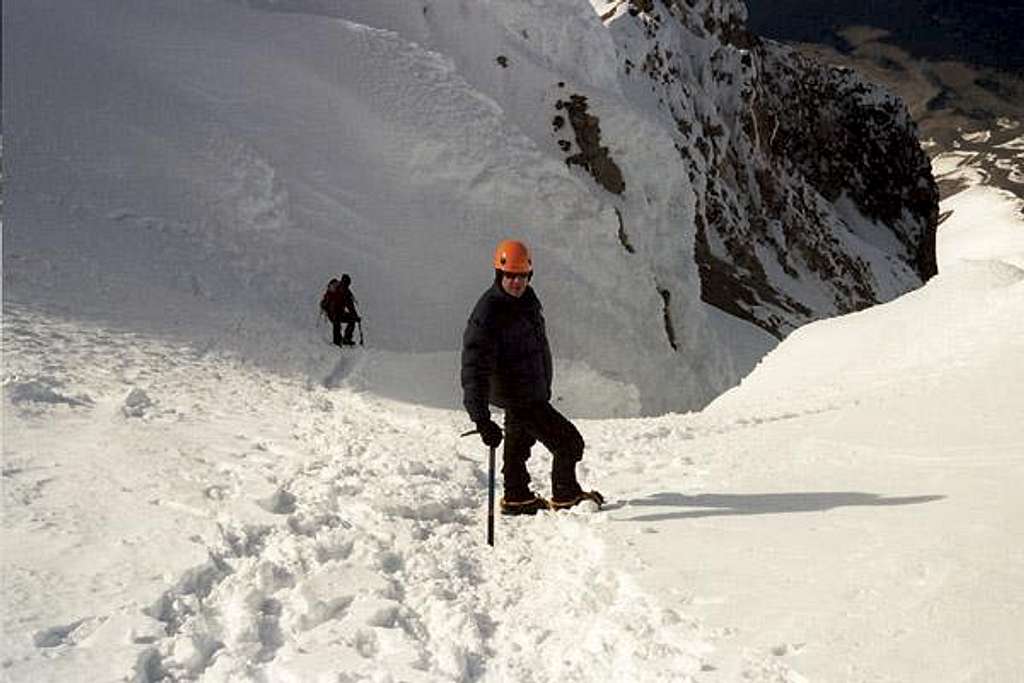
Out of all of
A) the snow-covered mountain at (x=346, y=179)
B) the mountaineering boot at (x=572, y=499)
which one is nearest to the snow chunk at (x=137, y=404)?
the snow-covered mountain at (x=346, y=179)

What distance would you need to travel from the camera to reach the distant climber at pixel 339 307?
14711mm

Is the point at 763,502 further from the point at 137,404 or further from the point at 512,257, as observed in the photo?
the point at 137,404

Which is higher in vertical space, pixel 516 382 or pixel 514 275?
pixel 514 275

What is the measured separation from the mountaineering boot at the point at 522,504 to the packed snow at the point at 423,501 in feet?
0.35

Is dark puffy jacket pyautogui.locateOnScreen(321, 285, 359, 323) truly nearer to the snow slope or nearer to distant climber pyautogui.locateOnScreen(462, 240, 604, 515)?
the snow slope

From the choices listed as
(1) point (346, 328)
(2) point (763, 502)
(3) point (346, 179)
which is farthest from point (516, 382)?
(3) point (346, 179)

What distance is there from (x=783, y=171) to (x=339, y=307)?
199 ft

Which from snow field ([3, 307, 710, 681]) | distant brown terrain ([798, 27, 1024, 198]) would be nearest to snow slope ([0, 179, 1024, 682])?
snow field ([3, 307, 710, 681])

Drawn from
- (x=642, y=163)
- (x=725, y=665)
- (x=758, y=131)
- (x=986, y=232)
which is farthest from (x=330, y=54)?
(x=986, y=232)

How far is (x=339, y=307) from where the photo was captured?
48.6ft

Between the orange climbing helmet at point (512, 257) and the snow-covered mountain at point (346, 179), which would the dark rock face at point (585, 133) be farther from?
the orange climbing helmet at point (512, 257)

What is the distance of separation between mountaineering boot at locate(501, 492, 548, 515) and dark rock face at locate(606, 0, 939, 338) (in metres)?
33.3

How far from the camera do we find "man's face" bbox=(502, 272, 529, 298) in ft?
17.9

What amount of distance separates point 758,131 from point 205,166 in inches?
2123
